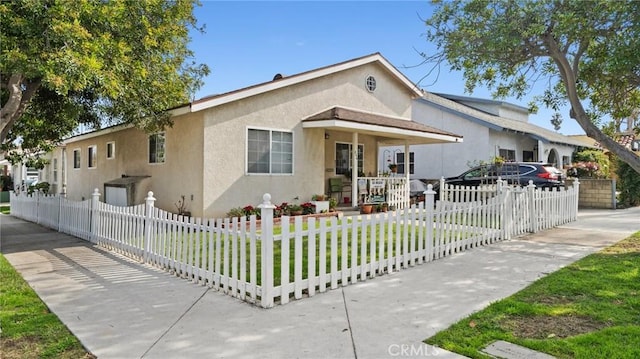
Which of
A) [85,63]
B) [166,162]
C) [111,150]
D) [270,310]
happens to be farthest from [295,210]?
[111,150]

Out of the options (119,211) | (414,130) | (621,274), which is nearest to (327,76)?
(414,130)

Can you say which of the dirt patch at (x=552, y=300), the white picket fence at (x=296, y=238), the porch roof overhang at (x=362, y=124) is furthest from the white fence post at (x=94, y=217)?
the dirt patch at (x=552, y=300)

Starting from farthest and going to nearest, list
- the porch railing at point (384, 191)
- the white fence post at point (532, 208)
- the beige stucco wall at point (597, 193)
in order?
the beige stucco wall at point (597, 193) < the porch railing at point (384, 191) < the white fence post at point (532, 208)

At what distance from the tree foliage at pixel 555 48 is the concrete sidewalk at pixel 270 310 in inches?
150

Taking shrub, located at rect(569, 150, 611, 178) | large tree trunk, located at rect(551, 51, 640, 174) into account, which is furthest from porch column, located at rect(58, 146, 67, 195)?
shrub, located at rect(569, 150, 611, 178)

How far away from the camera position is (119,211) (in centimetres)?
841

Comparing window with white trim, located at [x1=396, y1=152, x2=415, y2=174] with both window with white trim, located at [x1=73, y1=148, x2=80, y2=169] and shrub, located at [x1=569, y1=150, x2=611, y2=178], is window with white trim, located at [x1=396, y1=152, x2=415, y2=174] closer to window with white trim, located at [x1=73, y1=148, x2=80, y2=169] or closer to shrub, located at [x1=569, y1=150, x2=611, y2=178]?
shrub, located at [x1=569, y1=150, x2=611, y2=178]

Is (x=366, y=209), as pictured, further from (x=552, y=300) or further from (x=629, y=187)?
(x=629, y=187)

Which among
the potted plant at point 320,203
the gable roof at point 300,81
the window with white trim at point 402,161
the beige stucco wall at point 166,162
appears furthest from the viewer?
the window with white trim at point 402,161

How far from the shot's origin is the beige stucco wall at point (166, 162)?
11.3 m

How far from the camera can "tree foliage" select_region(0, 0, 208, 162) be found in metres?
6.50

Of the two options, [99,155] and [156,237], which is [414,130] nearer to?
[156,237]

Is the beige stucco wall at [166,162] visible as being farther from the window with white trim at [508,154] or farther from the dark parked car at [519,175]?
the window with white trim at [508,154]

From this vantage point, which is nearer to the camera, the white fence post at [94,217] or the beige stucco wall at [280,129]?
the white fence post at [94,217]
